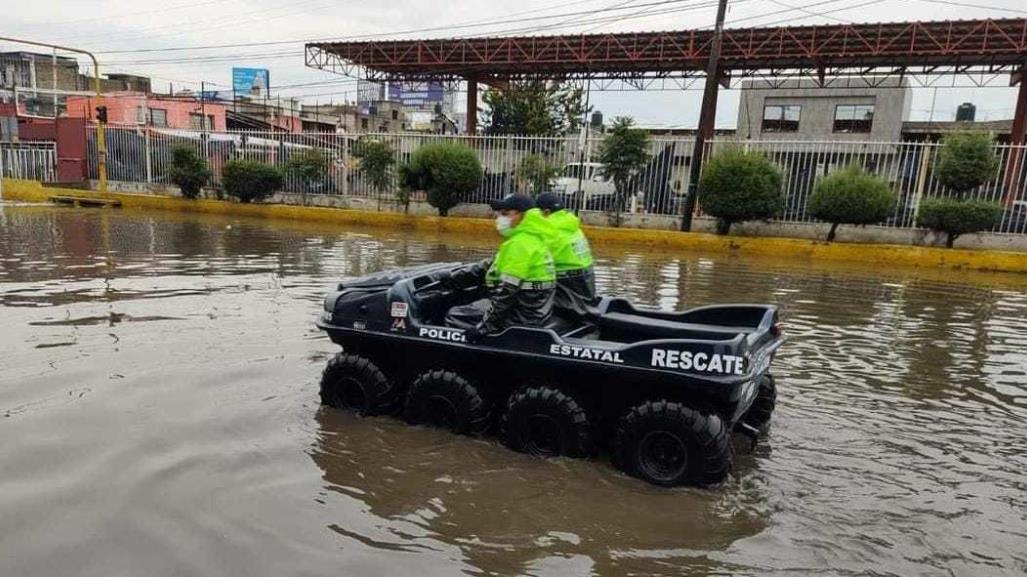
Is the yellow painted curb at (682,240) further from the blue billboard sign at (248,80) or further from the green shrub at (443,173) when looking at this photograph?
the blue billboard sign at (248,80)

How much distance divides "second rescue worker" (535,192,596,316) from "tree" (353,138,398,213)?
15511 millimetres

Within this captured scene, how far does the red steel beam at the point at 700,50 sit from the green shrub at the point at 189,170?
454 inches

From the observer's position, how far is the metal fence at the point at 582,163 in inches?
627

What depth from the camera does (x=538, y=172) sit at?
1861 cm

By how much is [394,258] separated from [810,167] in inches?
405

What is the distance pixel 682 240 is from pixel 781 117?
2480 centimetres

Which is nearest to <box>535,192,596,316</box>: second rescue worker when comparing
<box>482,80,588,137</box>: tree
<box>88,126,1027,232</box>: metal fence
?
<box>88,126,1027,232</box>: metal fence

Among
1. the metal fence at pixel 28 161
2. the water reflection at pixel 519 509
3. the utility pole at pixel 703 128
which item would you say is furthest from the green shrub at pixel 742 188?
the metal fence at pixel 28 161

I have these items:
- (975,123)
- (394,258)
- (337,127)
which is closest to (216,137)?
(394,258)

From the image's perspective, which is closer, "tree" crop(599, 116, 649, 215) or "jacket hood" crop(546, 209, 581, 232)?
"jacket hood" crop(546, 209, 581, 232)

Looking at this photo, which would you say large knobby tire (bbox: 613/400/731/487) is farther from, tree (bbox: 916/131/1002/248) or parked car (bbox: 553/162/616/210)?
parked car (bbox: 553/162/616/210)

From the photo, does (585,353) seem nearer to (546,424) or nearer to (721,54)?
(546,424)

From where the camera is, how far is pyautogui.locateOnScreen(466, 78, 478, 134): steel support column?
108 ft

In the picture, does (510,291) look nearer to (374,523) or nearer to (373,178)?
(374,523)
